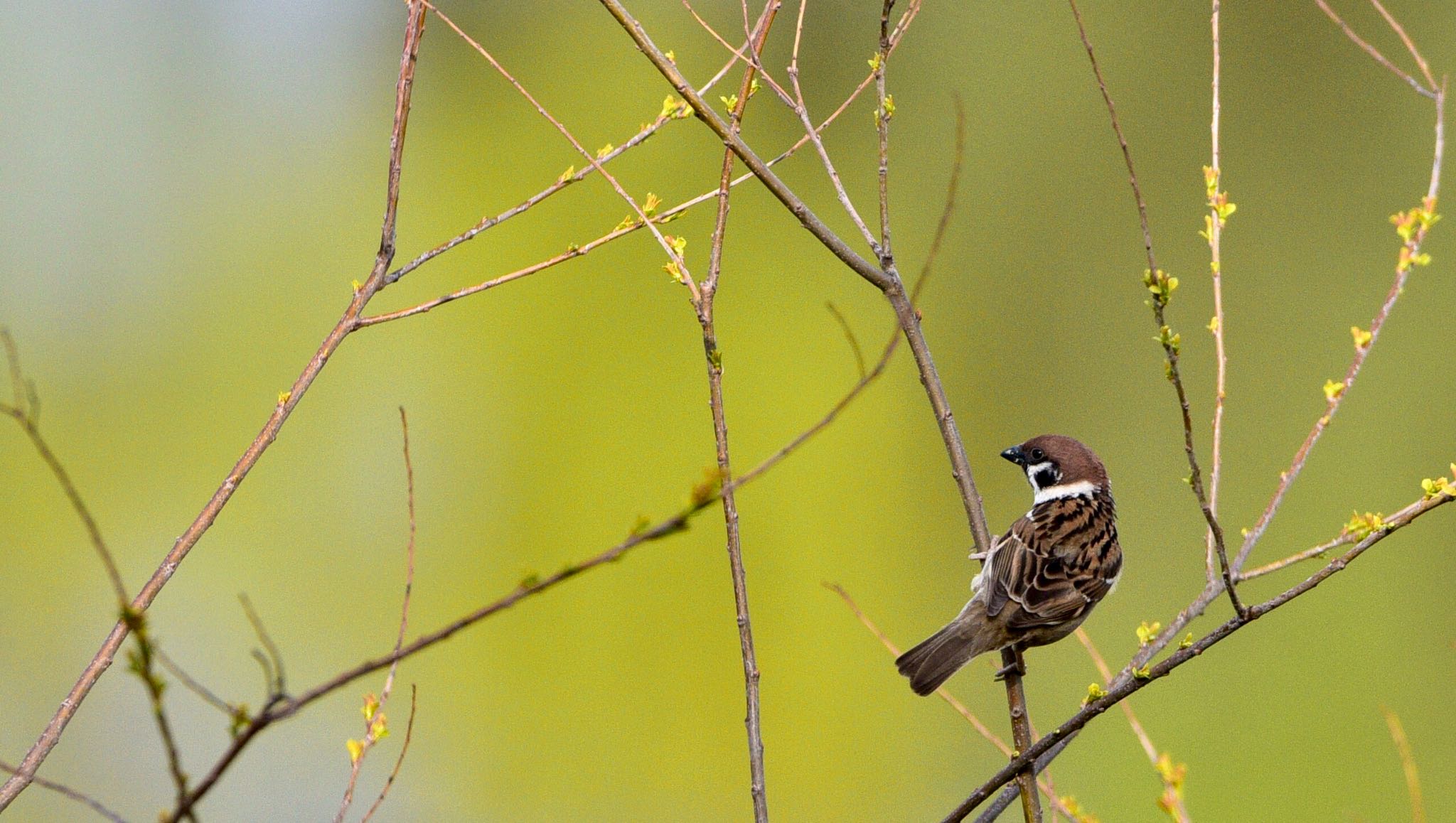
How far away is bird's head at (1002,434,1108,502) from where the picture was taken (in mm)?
3484

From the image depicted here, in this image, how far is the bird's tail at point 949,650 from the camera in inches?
116

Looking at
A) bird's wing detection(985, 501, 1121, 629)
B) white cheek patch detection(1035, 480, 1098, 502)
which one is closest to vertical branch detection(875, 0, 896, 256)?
bird's wing detection(985, 501, 1121, 629)

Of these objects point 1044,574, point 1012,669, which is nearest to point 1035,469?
point 1044,574

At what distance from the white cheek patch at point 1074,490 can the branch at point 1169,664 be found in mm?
1514

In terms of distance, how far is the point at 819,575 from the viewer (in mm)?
9062

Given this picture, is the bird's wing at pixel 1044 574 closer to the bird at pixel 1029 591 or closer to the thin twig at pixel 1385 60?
the bird at pixel 1029 591

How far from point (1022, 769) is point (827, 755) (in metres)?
7.31

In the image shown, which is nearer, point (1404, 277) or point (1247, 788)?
point (1404, 277)

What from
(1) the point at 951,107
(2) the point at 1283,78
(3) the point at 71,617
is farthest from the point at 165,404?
(2) the point at 1283,78

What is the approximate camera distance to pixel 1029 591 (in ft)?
9.73

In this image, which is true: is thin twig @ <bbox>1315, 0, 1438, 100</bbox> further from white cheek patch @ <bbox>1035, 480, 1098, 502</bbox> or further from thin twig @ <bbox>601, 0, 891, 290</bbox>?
white cheek patch @ <bbox>1035, 480, 1098, 502</bbox>

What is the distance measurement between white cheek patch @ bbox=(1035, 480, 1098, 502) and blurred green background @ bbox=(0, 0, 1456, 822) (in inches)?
197

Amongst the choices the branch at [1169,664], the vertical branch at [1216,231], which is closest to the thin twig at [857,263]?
the vertical branch at [1216,231]

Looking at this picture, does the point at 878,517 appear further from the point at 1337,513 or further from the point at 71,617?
the point at 71,617
